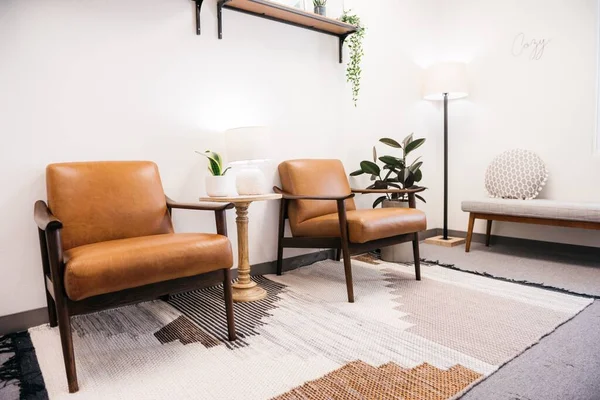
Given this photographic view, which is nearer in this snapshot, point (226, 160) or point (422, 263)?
point (226, 160)

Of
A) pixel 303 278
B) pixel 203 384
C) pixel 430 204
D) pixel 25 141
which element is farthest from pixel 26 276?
pixel 430 204

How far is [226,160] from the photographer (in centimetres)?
250

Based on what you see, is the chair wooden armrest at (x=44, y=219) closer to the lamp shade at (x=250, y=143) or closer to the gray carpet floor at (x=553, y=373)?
the lamp shade at (x=250, y=143)

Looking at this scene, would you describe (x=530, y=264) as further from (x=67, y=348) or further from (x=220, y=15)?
(x=67, y=348)

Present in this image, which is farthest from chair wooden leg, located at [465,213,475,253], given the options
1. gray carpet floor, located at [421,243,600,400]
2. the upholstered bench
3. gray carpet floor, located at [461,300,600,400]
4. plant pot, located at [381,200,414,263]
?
gray carpet floor, located at [461,300,600,400]

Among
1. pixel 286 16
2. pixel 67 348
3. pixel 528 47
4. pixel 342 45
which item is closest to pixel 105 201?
pixel 67 348

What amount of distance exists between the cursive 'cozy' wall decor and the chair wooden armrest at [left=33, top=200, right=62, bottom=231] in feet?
11.8

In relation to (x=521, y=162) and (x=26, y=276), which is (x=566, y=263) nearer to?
(x=521, y=162)

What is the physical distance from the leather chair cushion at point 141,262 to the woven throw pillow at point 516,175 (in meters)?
2.61

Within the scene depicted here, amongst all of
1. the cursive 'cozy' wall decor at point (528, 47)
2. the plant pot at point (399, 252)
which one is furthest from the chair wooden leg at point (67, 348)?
the cursive 'cozy' wall decor at point (528, 47)

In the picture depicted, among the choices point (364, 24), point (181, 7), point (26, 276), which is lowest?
point (26, 276)

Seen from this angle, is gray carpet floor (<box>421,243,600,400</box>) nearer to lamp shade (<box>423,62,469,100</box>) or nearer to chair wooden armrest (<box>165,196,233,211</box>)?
chair wooden armrest (<box>165,196,233,211</box>)

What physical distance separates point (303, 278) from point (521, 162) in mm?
2100

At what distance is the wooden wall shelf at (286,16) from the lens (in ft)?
7.95
